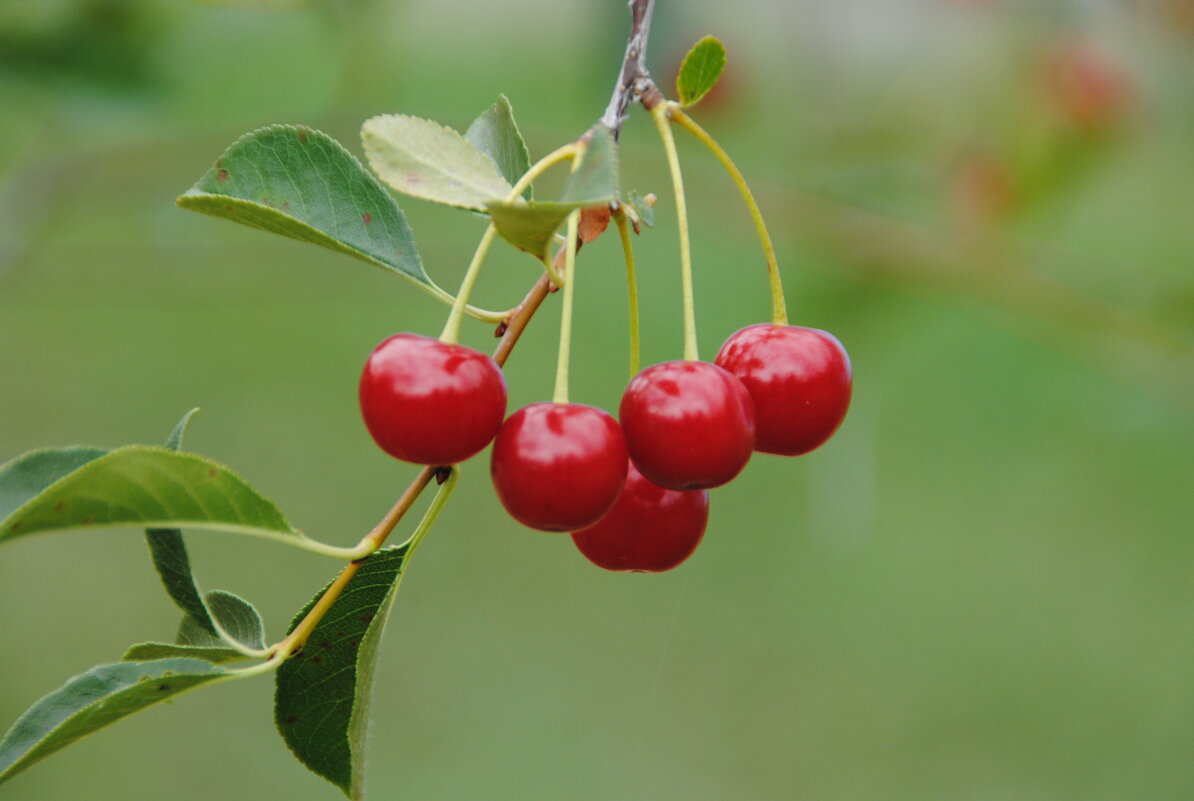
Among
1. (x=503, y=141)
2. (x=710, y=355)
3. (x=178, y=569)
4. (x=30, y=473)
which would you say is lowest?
(x=710, y=355)

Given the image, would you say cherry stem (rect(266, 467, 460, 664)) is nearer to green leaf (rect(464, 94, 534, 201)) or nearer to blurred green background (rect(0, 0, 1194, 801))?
green leaf (rect(464, 94, 534, 201))

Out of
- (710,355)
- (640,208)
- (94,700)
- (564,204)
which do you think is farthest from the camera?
(710,355)

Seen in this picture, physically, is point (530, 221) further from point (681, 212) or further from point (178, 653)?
point (178, 653)

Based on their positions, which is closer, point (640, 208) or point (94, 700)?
point (94, 700)

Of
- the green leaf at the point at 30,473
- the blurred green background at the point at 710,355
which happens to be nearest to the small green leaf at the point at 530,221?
the green leaf at the point at 30,473

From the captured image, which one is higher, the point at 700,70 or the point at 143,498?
the point at 700,70

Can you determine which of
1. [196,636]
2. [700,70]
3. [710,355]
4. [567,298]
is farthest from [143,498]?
[710,355]
